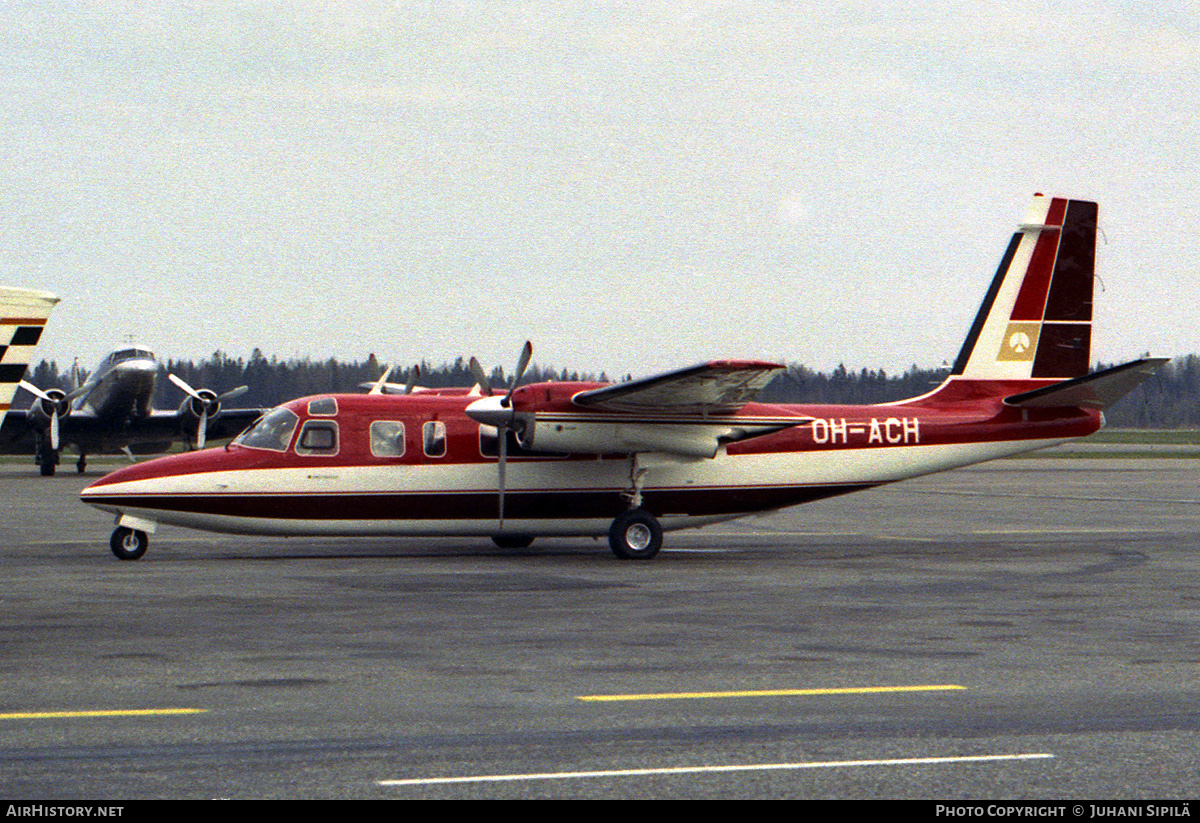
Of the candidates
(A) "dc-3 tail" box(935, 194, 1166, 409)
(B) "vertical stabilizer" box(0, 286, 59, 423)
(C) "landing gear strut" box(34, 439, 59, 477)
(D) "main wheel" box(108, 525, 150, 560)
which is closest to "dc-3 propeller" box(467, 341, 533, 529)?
(D) "main wheel" box(108, 525, 150, 560)

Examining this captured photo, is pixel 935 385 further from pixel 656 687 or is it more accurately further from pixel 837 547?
pixel 656 687

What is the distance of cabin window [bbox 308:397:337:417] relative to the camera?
2052cm

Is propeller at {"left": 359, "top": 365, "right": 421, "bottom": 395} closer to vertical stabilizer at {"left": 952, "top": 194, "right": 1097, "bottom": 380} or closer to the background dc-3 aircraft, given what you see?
vertical stabilizer at {"left": 952, "top": 194, "right": 1097, "bottom": 380}

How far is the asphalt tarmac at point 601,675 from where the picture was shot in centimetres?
709

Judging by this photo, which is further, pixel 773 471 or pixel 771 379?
pixel 773 471

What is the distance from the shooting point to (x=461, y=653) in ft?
37.2

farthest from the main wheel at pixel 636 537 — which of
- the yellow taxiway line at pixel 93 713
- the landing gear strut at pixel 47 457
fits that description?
the landing gear strut at pixel 47 457

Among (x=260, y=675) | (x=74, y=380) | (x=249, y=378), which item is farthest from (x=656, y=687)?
(x=249, y=378)

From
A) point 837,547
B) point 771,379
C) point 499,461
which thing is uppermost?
point 771,379

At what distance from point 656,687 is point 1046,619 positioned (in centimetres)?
563

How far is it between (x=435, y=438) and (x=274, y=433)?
251 centimetres

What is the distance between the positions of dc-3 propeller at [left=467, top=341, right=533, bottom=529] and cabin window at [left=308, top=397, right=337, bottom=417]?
2.16 m

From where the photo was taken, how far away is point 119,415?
160 feet

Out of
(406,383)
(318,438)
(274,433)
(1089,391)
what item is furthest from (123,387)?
(1089,391)
